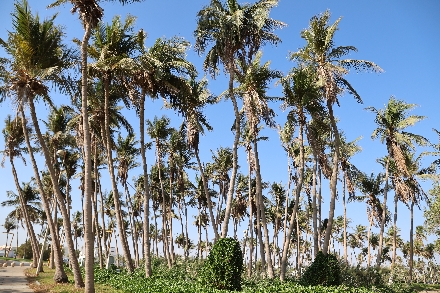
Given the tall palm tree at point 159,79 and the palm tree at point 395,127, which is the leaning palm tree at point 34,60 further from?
the palm tree at point 395,127

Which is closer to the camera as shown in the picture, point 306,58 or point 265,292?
point 265,292

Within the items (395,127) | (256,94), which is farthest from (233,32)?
(395,127)

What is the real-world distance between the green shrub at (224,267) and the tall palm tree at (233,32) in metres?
4.02

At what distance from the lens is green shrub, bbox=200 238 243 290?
581 inches

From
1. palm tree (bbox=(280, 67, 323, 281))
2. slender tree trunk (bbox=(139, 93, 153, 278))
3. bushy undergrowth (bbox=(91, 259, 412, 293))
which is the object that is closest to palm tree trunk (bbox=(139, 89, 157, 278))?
slender tree trunk (bbox=(139, 93, 153, 278))

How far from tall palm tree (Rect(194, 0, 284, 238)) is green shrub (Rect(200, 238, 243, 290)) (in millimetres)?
4015

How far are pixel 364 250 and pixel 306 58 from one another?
227 feet

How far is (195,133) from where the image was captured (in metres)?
25.3

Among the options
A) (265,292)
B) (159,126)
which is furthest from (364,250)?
(265,292)

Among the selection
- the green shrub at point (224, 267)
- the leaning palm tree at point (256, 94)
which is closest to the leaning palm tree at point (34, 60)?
the green shrub at point (224, 267)

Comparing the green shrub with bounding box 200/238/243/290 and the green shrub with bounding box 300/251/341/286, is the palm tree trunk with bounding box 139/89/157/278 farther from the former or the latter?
the green shrub with bounding box 300/251/341/286

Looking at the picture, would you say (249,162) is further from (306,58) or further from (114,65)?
(114,65)

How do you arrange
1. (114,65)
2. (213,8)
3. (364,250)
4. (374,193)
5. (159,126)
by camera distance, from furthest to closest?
(364,250) → (374,193) → (159,126) → (213,8) → (114,65)

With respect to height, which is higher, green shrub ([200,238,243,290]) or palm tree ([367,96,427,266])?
palm tree ([367,96,427,266])
